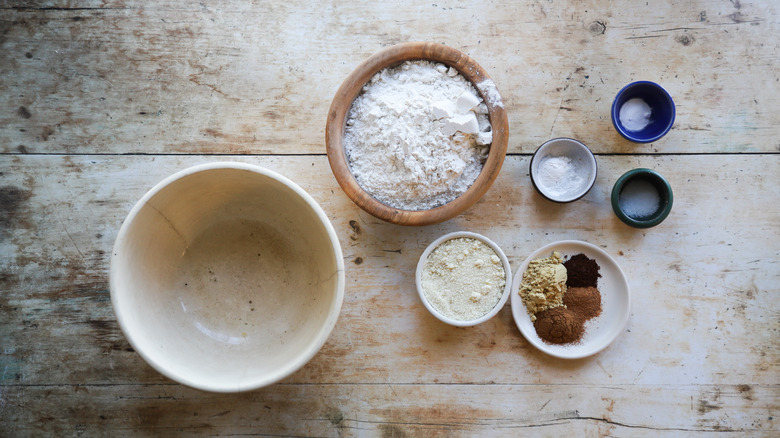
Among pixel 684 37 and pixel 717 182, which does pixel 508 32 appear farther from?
pixel 717 182

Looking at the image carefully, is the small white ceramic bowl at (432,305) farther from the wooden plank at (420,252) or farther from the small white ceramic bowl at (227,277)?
the small white ceramic bowl at (227,277)

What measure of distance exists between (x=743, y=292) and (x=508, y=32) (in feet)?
3.38

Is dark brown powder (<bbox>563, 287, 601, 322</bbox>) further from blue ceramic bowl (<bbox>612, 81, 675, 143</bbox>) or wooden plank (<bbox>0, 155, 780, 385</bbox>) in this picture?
blue ceramic bowl (<bbox>612, 81, 675, 143</bbox>)

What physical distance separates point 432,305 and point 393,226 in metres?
0.25

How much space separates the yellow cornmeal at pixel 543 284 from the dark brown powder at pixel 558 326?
17 mm

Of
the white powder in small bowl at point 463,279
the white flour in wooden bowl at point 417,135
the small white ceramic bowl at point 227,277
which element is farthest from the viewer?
the white powder in small bowl at point 463,279

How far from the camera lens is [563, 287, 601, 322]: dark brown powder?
1404 mm

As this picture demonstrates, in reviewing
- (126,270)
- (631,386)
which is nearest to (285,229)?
(126,270)

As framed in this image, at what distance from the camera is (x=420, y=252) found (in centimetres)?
146

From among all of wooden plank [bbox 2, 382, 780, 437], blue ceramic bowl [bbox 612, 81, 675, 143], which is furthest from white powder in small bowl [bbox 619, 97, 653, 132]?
wooden plank [bbox 2, 382, 780, 437]

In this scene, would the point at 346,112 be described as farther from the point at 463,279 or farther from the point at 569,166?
the point at 569,166

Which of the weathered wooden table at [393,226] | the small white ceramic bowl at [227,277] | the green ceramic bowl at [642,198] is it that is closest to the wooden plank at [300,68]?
the weathered wooden table at [393,226]

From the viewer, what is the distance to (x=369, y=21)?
1468 millimetres

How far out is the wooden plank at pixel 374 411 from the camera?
56.3 inches
